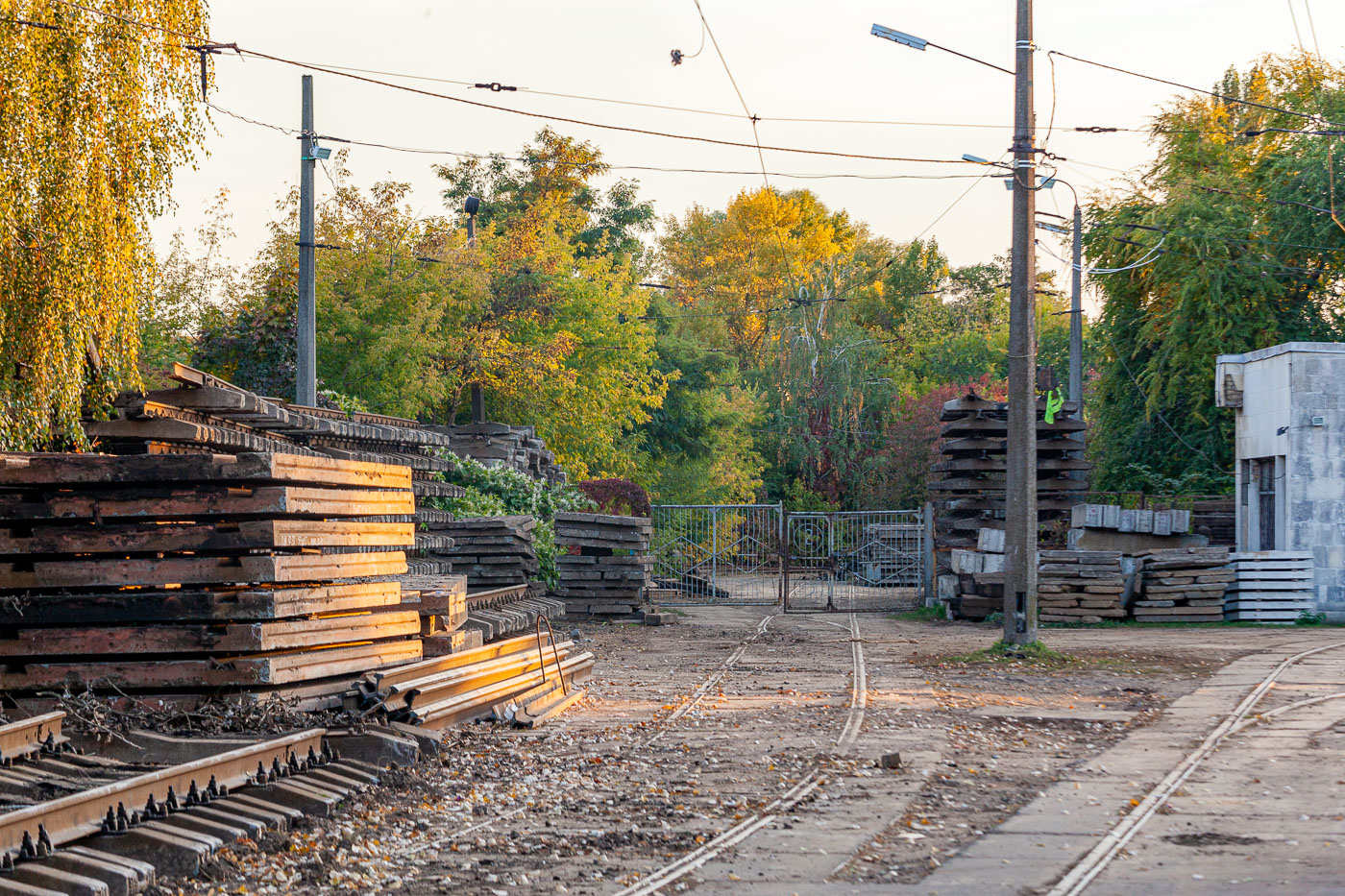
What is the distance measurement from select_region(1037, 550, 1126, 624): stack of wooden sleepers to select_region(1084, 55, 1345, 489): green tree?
12062 millimetres

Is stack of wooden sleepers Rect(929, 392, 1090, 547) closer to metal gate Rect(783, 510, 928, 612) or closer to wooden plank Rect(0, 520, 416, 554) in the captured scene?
metal gate Rect(783, 510, 928, 612)

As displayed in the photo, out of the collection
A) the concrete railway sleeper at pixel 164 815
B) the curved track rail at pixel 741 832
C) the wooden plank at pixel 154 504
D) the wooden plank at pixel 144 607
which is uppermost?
the wooden plank at pixel 154 504

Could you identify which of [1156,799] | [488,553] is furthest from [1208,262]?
[1156,799]

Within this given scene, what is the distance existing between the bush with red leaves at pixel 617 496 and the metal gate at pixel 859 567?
3881 millimetres

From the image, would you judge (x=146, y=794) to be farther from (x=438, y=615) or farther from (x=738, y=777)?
(x=438, y=615)

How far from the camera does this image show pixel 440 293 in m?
35.5

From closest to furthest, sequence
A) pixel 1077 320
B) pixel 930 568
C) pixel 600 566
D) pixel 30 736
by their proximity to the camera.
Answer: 1. pixel 30 736
2. pixel 600 566
3. pixel 930 568
4. pixel 1077 320

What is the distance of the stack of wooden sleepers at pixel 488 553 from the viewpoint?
855 inches

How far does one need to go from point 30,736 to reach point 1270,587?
2221 cm

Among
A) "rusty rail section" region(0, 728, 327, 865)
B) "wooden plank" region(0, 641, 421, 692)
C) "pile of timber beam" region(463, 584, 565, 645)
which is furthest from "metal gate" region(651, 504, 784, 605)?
"rusty rail section" region(0, 728, 327, 865)

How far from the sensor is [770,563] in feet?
125

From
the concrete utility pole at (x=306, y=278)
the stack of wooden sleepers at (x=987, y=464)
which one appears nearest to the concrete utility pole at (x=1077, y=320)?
the stack of wooden sleepers at (x=987, y=464)

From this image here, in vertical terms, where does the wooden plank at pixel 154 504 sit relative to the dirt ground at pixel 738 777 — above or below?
above

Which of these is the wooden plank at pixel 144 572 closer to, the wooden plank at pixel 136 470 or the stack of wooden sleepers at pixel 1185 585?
the wooden plank at pixel 136 470
